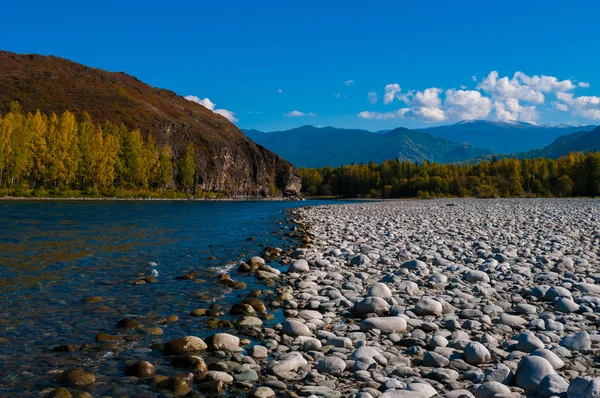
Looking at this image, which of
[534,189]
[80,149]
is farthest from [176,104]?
[534,189]

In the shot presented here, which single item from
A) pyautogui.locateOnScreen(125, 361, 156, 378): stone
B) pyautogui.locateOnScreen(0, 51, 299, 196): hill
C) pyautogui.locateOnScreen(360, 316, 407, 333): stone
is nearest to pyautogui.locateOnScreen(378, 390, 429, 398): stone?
pyautogui.locateOnScreen(360, 316, 407, 333): stone

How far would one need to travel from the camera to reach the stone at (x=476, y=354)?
4.99 m

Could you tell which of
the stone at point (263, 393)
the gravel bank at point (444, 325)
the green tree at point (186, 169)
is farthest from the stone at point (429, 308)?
the green tree at point (186, 169)

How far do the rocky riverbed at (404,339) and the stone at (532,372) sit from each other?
0.01m

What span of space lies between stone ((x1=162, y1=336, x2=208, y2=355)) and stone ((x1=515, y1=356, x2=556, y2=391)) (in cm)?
379

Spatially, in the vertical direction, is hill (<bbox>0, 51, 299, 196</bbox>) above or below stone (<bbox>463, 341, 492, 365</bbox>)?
above

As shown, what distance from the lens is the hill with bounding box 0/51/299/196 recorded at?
347 feet

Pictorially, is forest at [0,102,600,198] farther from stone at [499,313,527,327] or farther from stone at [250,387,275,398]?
stone at [499,313,527,327]

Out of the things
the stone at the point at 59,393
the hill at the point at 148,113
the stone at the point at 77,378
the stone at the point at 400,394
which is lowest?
the stone at the point at 77,378

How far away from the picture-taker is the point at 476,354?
500cm

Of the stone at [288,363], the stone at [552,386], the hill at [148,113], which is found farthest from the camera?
the hill at [148,113]

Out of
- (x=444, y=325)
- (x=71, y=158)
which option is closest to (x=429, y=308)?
(x=444, y=325)

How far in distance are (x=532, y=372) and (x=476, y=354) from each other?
75 cm

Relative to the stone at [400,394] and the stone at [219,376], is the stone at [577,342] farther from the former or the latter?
the stone at [219,376]
